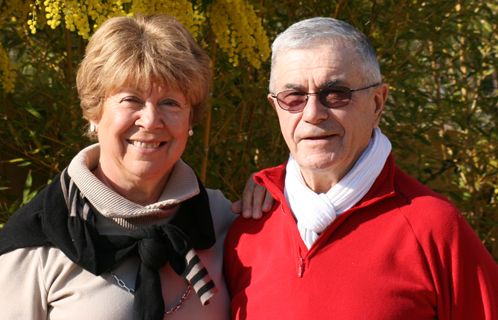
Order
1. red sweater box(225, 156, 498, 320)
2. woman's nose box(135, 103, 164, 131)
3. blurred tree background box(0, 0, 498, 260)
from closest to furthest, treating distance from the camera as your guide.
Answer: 1. red sweater box(225, 156, 498, 320)
2. woman's nose box(135, 103, 164, 131)
3. blurred tree background box(0, 0, 498, 260)

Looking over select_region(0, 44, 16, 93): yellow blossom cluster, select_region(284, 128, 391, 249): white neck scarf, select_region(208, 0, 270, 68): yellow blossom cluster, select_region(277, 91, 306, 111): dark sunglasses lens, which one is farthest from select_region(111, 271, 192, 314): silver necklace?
select_region(0, 44, 16, 93): yellow blossom cluster

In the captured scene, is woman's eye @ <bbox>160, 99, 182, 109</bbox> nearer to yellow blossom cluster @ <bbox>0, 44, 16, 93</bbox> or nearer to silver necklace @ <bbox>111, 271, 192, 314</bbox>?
silver necklace @ <bbox>111, 271, 192, 314</bbox>

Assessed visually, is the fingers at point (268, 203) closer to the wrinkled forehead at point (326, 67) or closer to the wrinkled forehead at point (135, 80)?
the wrinkled forehead at point (326, 67)

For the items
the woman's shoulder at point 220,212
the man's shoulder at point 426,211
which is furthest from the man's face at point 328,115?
the woman's shoulder at point 220,212

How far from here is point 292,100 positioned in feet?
6.42

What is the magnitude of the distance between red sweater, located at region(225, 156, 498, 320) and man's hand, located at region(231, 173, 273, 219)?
0.58ft

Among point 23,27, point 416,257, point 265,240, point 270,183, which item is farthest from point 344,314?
point 23,27

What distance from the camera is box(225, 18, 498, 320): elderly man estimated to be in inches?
67.9

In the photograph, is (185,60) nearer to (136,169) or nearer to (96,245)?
(136,169)

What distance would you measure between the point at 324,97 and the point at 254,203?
59 centimetres

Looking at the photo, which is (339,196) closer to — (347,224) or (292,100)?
(347,224)

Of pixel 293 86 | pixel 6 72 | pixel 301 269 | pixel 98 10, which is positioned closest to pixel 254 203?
pixel 301 269

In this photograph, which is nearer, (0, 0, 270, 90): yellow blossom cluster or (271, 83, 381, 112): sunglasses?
(271, 83, 381, 112): sunglasses

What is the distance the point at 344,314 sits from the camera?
69.8 inches
